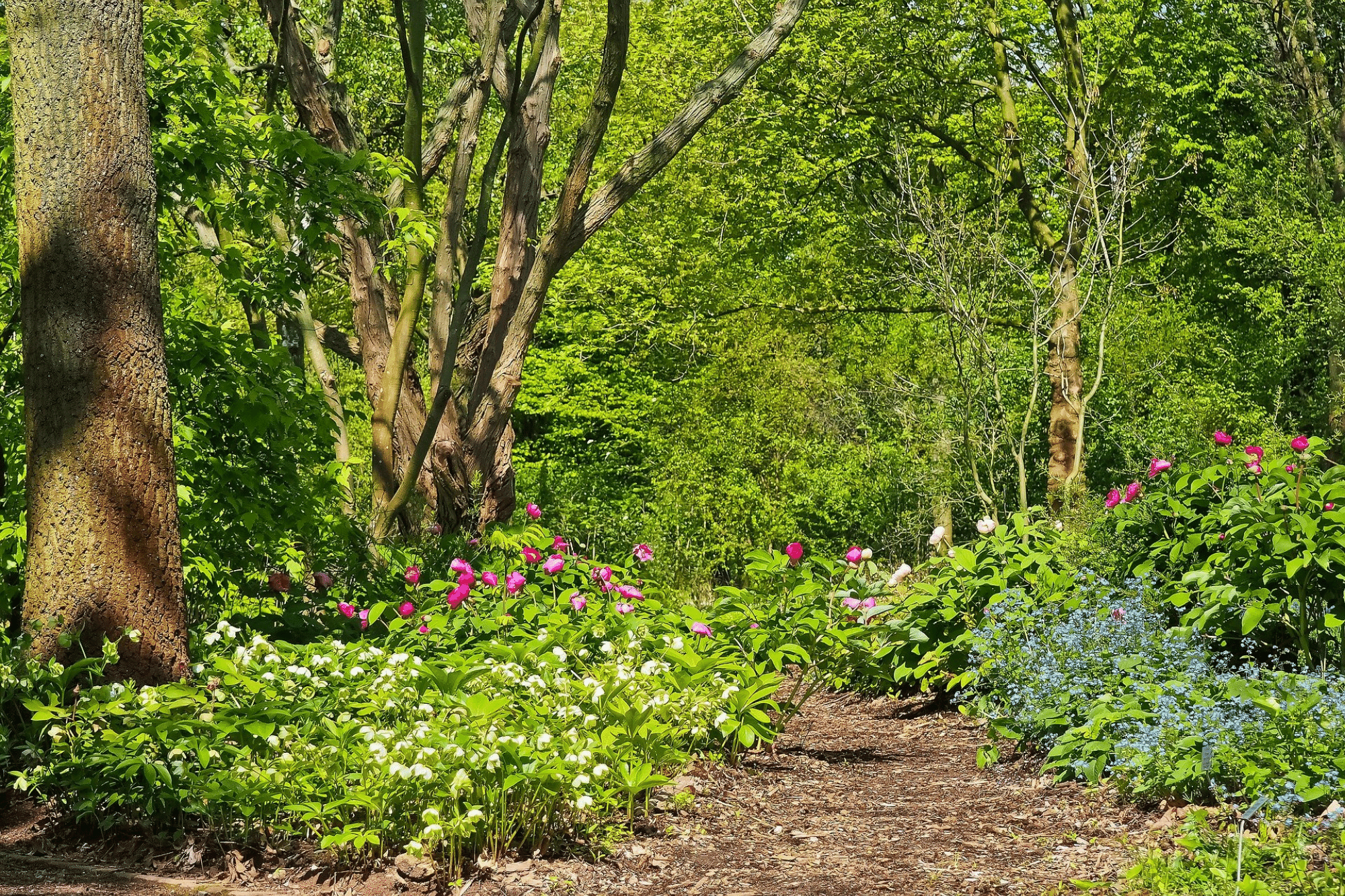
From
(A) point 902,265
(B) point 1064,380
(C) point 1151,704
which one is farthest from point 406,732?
(A) point 902,265

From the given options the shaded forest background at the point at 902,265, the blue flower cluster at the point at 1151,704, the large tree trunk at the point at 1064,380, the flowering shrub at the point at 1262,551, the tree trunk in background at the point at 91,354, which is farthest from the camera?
the shaded forest background at the point at 902,265

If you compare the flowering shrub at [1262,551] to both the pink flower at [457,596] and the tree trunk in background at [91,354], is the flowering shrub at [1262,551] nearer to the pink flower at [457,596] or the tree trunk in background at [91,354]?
the pink flower at [457,596]

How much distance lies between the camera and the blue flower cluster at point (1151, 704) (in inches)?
148

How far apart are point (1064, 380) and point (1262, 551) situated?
28.2ft

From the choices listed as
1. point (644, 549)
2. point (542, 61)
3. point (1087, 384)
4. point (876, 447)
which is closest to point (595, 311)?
point (876, 447)

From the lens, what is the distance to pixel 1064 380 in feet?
43.4

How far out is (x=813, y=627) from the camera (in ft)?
19.0

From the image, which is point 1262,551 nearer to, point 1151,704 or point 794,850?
point 1151,704

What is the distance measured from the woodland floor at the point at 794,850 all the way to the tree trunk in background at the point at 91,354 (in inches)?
30.1

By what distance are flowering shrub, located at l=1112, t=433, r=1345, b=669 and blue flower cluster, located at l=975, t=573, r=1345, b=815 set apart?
0.17 m

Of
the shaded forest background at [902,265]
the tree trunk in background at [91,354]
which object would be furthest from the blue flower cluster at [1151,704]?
the shaded forest background at [902,265]

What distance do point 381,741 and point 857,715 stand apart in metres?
3.65

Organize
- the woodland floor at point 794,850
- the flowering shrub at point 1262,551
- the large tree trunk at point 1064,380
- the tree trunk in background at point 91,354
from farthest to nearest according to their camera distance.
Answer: the large tree trunk at point 1064,380, the flowering shrub at point 1262,551, the tree trunk in background at point 91,354, the woodland floor at point 794,850

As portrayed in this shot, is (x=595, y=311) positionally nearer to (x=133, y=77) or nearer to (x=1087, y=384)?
(x=1087, y=384)
